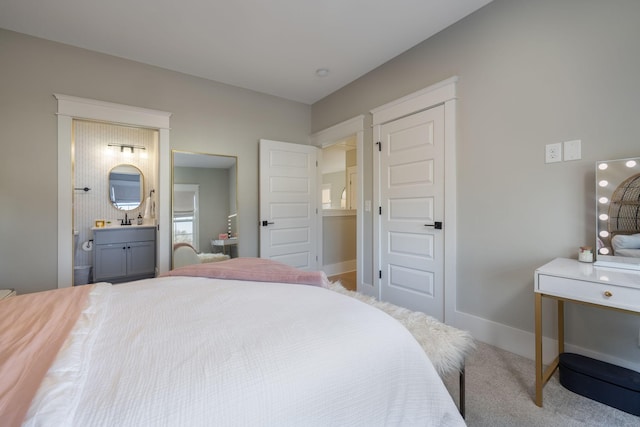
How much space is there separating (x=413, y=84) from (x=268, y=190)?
2.06 metres

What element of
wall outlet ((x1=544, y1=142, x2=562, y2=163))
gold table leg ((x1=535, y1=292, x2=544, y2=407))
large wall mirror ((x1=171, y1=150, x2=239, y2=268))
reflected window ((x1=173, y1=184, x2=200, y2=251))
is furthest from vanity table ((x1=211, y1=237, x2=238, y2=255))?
wall outlet ((x1=544, y1=142, x2=562, y2=163))

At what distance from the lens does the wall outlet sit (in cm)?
182

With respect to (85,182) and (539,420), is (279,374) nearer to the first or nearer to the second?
(539,420)

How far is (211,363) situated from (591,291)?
67.9 inches

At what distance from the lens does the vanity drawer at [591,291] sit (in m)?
1.24

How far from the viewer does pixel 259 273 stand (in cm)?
154

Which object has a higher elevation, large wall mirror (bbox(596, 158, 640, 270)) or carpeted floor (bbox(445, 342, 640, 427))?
large wall mirror (bbox(596, 158, 640, 270))

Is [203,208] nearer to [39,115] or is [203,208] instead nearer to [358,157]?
[39,115]

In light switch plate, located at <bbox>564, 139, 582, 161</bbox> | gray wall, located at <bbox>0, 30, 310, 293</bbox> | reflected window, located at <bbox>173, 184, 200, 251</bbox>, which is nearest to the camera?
light switch plate, located at <bbox>564, 139, 582, 161</bbox>

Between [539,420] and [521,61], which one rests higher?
[521,61]

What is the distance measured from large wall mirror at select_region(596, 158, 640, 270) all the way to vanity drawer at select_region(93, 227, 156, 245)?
4640mm

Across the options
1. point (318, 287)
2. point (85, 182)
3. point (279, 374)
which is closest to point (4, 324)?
point (279, 374)

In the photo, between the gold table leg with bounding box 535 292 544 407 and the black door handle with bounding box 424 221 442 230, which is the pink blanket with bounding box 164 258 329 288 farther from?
the black door handle with bounding box 424 221 442 230

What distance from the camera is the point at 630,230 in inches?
59.5
